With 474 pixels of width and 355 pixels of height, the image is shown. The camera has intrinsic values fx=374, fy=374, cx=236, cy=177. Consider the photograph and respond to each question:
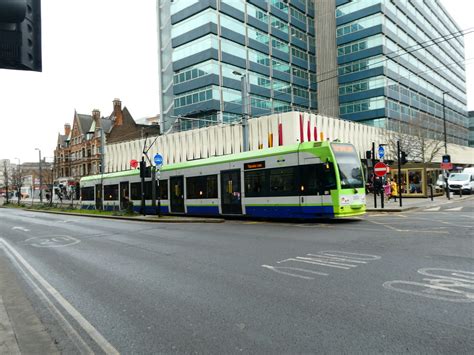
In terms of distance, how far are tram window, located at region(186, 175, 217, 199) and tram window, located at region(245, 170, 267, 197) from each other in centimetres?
227

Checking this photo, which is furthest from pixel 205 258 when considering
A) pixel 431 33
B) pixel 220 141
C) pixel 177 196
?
pixel 431 33

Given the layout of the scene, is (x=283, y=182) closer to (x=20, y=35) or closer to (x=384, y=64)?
(x=20, y=35)

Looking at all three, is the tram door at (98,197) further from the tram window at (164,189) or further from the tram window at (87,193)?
the tram window at (164,189)

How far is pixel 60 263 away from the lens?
8.61m

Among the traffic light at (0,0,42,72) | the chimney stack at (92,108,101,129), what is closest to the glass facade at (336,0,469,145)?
the chimney stack at (92,108,101,129)

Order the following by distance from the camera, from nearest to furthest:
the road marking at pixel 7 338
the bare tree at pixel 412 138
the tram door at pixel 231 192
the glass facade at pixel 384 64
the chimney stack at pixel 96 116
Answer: the road marking at pixel 7 338 < the tram door at pixel 231 192 < the bare tree at pixel 412 138 < the glass facade at pixel 384 64 < the chimney stack at pixel 96 116

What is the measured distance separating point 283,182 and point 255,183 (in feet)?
5.34

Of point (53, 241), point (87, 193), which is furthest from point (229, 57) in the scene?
point (53, 241)

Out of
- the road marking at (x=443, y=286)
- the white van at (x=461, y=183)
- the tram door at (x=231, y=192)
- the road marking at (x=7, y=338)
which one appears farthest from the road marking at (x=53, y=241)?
the white van at (x=461, y=183)

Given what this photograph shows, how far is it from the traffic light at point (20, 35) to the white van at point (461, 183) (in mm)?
34428

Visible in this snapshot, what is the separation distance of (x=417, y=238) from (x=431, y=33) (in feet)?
263

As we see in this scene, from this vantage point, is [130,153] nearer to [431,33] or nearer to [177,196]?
[177,196]

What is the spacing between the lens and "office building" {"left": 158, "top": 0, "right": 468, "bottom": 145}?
48434 millimetres

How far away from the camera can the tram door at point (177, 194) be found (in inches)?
835
